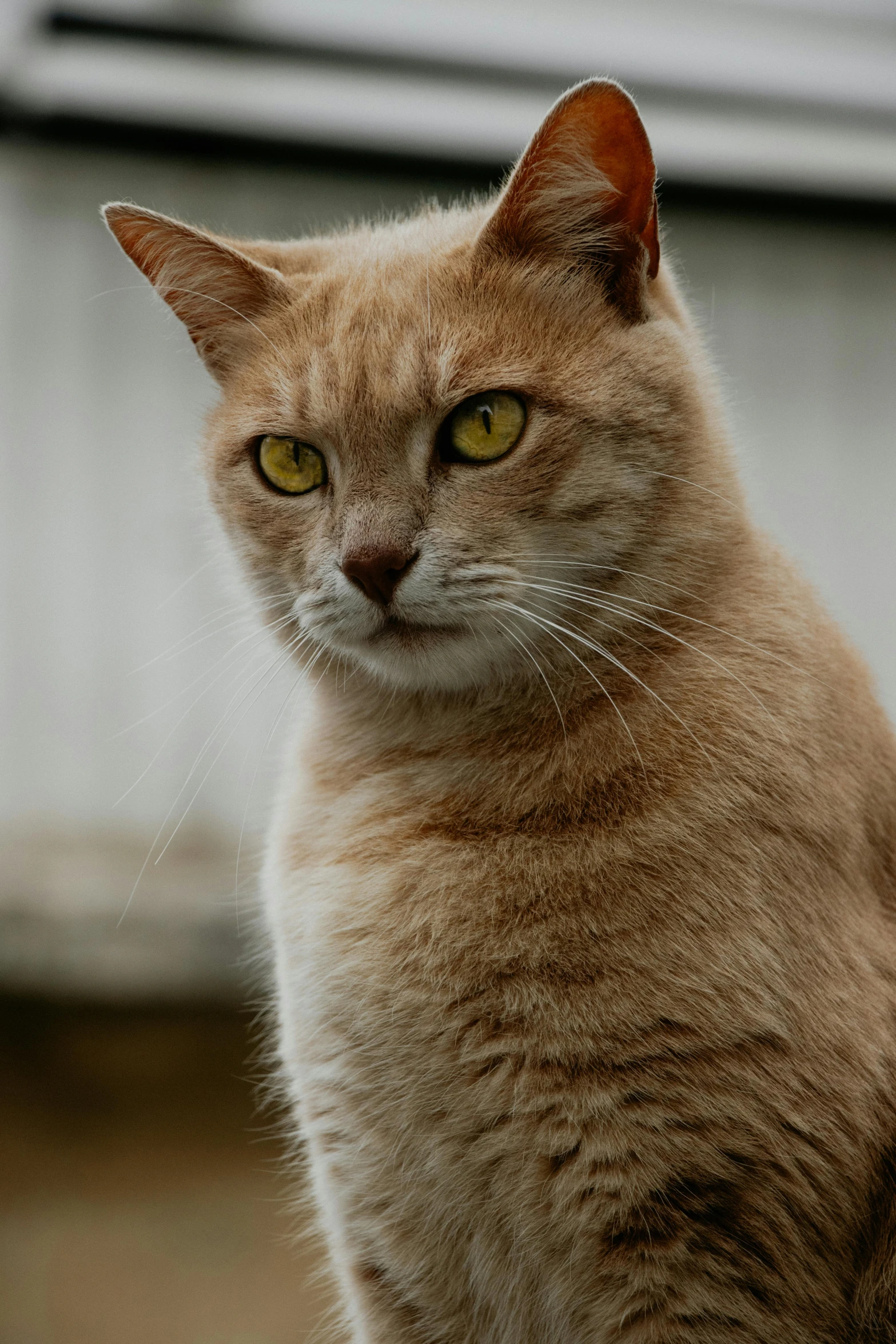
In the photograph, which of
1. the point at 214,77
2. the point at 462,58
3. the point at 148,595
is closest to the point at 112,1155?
the point at 148,595

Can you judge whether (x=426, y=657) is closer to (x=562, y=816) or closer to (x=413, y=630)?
(x=413, y=630)

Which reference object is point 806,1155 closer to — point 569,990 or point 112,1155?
point 569,990

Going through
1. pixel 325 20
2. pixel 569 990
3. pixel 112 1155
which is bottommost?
pixel 112 1155

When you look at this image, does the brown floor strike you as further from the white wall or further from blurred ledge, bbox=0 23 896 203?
A: blurred ledge, bbox=0 23 896 203

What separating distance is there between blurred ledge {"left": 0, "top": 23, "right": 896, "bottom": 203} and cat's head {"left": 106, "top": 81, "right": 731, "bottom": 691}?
1977 mm

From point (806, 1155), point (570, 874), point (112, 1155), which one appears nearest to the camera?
point (806, 1155)

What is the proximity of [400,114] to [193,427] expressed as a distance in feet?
3.19

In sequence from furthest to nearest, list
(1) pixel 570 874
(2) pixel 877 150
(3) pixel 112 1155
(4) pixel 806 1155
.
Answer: (2) pixel 877 150
(3) pixel 112 1155
(1) pixel 570 874
(4) pixel 806 1155

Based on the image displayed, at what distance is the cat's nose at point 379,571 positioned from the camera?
1.22m

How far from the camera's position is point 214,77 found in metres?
3.15

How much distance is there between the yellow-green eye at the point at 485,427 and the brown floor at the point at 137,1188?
2038 millimetres

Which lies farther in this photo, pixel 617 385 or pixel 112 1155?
pixel 112 1155

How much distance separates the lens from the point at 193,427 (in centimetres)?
331

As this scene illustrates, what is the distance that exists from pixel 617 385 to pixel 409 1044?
687mm
